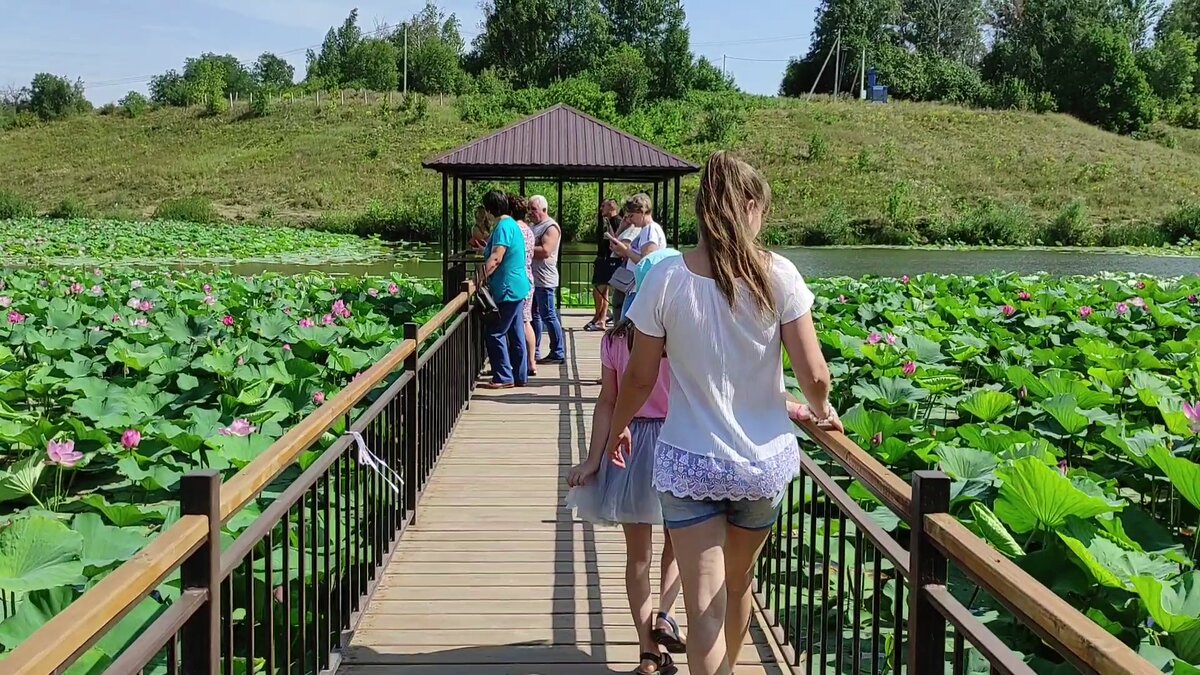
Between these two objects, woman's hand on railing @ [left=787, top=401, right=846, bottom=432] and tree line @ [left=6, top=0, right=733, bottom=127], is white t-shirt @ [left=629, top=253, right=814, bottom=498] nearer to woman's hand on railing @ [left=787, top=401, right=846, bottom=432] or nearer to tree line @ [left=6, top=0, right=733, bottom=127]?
woman's hand on railing @ [left=787, top=401, right=846, bottom=432]

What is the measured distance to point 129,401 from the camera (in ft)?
16.7

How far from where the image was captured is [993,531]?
2855mm

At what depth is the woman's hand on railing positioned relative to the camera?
247 centimetres

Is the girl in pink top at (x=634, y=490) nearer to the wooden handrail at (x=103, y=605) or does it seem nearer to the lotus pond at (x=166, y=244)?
the wooden handrail at (x=103, y=605)

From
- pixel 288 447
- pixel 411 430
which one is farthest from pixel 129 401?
pixel 288 447

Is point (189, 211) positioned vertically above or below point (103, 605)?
above

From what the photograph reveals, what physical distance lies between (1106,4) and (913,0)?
39.6 ft

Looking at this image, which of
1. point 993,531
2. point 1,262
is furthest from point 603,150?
point 1,262

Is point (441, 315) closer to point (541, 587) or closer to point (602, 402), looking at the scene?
point (541, 587)

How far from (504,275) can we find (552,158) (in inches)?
104

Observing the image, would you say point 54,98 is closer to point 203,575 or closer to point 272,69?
point 272,69

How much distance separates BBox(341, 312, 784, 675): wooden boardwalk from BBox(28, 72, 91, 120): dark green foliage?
51.0 metres

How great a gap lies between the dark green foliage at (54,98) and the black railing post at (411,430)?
51472 mm

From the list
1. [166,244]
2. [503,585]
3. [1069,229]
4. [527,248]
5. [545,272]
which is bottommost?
[503,585]
